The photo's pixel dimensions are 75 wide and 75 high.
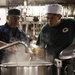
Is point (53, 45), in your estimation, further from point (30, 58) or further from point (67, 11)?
point (67, 11)

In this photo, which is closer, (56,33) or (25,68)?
(25,68)

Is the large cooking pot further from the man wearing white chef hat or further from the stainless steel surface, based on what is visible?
the man wearing white chef hat

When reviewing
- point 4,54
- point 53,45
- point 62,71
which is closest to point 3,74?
point 62,71

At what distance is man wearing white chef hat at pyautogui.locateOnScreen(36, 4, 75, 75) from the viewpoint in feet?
6.78

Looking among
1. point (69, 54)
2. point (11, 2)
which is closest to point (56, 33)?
point (69, 54)

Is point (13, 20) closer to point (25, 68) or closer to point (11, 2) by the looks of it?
point (25, 68)

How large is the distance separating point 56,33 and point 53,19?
15cm

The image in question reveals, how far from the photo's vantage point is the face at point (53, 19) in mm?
2117

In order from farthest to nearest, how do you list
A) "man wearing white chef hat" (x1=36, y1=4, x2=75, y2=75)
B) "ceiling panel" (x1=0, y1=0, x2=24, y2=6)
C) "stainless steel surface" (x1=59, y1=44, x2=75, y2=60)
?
"ceiling panel" (x1=0, y1=0, x2=24, y2=6)
"man wearing white chef hat" (x1=36, y1=4, x2=75, y2=75)
"stainless steel surface" (x1=59, y1=44, x2=75, y2=60)

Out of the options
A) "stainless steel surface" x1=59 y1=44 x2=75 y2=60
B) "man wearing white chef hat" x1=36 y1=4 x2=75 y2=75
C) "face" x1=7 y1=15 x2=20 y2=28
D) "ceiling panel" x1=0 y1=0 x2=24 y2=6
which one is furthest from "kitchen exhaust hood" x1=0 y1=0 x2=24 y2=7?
"stainless steel surface" x1=59 y1=44 x2=75 y2=60

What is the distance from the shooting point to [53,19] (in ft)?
6.96

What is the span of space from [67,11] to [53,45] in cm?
310

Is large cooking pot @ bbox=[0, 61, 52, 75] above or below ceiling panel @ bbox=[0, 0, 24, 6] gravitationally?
below

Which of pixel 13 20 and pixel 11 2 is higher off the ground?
pixel 11 2
